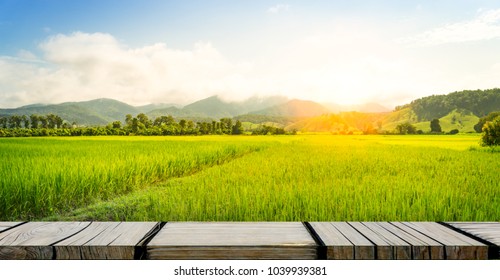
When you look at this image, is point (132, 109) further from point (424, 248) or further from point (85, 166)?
point (424, 248)

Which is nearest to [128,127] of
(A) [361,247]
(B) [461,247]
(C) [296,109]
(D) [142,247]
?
(C) [296,109]

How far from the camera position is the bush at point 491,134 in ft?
14.6

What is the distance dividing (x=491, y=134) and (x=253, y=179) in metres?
2.54

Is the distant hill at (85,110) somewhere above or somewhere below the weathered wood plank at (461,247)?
above

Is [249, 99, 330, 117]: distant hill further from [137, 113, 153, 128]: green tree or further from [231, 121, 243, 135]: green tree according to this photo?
[137, 113, 153, 128]: green tree

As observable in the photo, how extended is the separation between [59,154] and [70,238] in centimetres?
253

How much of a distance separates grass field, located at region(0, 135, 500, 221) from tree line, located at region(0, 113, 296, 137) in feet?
0.33

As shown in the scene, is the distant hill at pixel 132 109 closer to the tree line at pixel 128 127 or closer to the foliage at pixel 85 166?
the tree line at pixel 128 127

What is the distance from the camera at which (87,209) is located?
12.5 feet

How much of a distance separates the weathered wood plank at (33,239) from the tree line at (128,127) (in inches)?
71.9

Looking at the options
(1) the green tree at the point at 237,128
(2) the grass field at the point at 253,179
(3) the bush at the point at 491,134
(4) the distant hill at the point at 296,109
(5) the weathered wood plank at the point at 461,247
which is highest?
(4) the distant hill at the point at 296,109

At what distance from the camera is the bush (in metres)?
4.46

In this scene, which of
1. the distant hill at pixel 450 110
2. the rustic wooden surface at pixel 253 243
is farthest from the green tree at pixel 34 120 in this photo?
the distant hill at pixel 450 110

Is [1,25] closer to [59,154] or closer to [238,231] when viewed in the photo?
[59,154]
